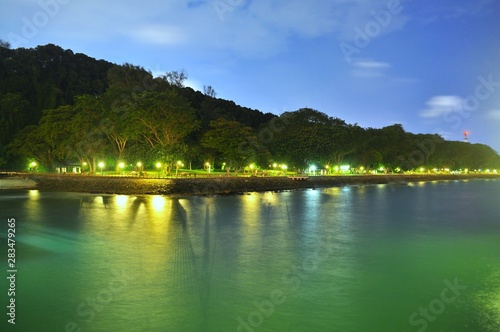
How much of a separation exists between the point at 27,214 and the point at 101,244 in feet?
47.6

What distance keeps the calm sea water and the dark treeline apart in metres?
33.8

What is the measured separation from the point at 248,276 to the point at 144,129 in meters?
48.2

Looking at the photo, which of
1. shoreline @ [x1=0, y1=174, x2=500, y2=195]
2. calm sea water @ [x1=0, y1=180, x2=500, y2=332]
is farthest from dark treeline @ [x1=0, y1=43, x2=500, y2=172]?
calm sea water @ [x1=0, y1=180, x2=500, y2=332]

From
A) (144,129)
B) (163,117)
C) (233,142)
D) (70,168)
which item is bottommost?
(70,168)

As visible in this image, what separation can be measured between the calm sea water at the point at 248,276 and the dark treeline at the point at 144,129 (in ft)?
111

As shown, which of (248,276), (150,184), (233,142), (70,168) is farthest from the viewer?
(70,168)

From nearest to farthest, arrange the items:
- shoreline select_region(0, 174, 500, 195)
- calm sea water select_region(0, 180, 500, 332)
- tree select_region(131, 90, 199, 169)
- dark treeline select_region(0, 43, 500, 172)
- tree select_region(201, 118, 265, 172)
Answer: calm sea water select_region(0, 180, 500, 332) → shoreline select_region(0, 174, 500, 195) → tree select_region(131, 90, 199, 169) → dark treeline select_region(0, 43, 500, 172) → tree select_region(201, 118, 265, 172)

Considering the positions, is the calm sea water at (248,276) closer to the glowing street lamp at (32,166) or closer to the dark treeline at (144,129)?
the dark treeline at (144,129)

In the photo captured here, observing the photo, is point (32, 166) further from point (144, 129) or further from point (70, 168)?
point (144, 129)

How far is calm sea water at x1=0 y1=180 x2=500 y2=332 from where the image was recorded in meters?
10.5

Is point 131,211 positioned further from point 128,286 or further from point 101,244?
point 128,286

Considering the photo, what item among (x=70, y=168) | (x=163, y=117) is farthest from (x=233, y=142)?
(x=70, y=168)

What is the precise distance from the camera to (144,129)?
5897cm

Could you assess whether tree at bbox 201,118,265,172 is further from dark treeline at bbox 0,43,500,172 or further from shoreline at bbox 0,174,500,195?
shoreline at bbox 0,174,500,195
